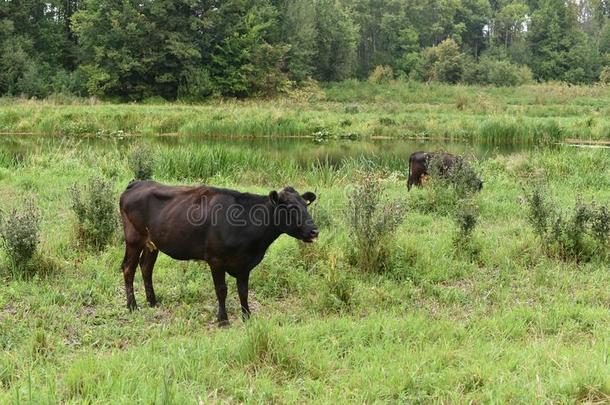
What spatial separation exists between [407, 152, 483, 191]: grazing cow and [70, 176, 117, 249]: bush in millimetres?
5864

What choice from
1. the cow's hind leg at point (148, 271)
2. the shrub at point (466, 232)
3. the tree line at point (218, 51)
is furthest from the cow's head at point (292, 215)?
the tree line at point (218, 51)

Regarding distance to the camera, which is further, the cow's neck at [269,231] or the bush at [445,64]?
the bush at [445,64]

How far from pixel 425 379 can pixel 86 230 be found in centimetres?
524

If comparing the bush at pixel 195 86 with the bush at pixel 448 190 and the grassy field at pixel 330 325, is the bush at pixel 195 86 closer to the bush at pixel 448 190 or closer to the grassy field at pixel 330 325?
the grassy field at pixel 330 325

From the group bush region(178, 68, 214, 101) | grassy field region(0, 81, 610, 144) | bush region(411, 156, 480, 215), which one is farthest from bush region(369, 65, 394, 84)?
bush region(411, 156, 480, 215)

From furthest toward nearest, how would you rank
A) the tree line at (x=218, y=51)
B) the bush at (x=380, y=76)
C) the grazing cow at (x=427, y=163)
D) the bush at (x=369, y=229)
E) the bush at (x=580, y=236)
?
the bush at (x=380, y=76), the tree line at (x=218, y=51), the grazing cow at (x=427, y=163), the bush at (x=580, y=236), the bush at (x=369, y=229)

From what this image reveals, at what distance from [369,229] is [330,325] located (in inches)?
79.9

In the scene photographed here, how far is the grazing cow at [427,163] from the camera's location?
11.5m

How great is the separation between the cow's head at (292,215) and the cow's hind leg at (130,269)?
153cm

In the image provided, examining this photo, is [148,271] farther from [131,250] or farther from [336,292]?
[336,292]

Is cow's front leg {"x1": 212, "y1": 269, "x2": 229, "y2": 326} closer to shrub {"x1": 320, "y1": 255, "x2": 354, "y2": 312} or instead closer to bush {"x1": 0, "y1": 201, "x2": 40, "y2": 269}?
shrub {"x1": 320, "y1": 255, "x2": 354, "y2": 312}

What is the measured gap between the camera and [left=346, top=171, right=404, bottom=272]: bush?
277 inches

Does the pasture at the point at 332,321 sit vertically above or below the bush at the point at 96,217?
below

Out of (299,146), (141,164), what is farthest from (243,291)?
(299,146)
